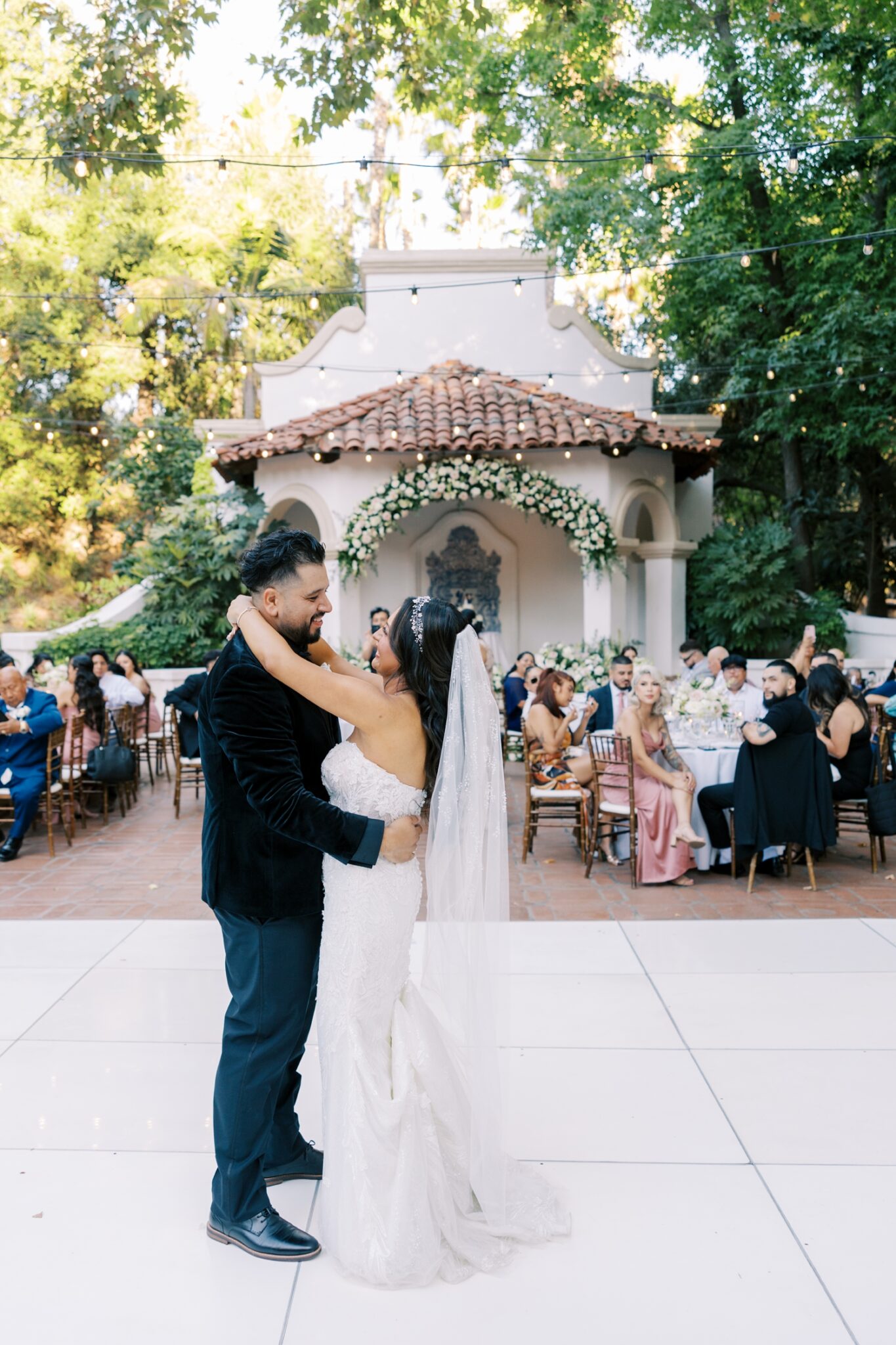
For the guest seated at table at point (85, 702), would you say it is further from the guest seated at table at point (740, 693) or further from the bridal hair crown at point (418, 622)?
the bridal hair crown at point (418, 622)

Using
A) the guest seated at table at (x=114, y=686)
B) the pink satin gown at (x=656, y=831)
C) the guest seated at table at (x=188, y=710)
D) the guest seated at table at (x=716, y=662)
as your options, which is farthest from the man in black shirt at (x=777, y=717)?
the guest seated at table at (x=114, y=686)

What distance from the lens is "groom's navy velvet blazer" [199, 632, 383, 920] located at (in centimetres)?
272

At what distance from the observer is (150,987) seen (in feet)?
16.4

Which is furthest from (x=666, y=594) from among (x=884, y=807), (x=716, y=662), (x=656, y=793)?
(x=884, y=807)

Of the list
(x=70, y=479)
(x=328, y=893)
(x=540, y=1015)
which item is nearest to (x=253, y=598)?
(x=328, y=893)

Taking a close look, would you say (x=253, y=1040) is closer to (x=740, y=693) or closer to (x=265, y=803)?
(x=265, y=803)

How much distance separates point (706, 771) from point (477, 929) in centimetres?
466

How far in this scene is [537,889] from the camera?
23.1 ft

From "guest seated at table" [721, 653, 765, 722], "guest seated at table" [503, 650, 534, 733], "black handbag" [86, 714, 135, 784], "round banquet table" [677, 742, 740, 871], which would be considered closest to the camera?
"round banquet table" [677, 742, 740, 871]

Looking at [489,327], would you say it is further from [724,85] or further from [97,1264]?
[97,1264]

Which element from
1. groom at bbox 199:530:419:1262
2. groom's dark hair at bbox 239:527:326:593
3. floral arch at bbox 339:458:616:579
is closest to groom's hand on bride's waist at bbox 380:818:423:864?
groom at bbox 199:530:419:1262

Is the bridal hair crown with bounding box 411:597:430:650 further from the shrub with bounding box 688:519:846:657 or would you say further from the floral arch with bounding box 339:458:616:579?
the shrub with bounding box 688:519:846:657

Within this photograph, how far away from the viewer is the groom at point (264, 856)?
8.99ft

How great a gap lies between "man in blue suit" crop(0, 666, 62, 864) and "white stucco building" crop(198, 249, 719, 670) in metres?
6.30
